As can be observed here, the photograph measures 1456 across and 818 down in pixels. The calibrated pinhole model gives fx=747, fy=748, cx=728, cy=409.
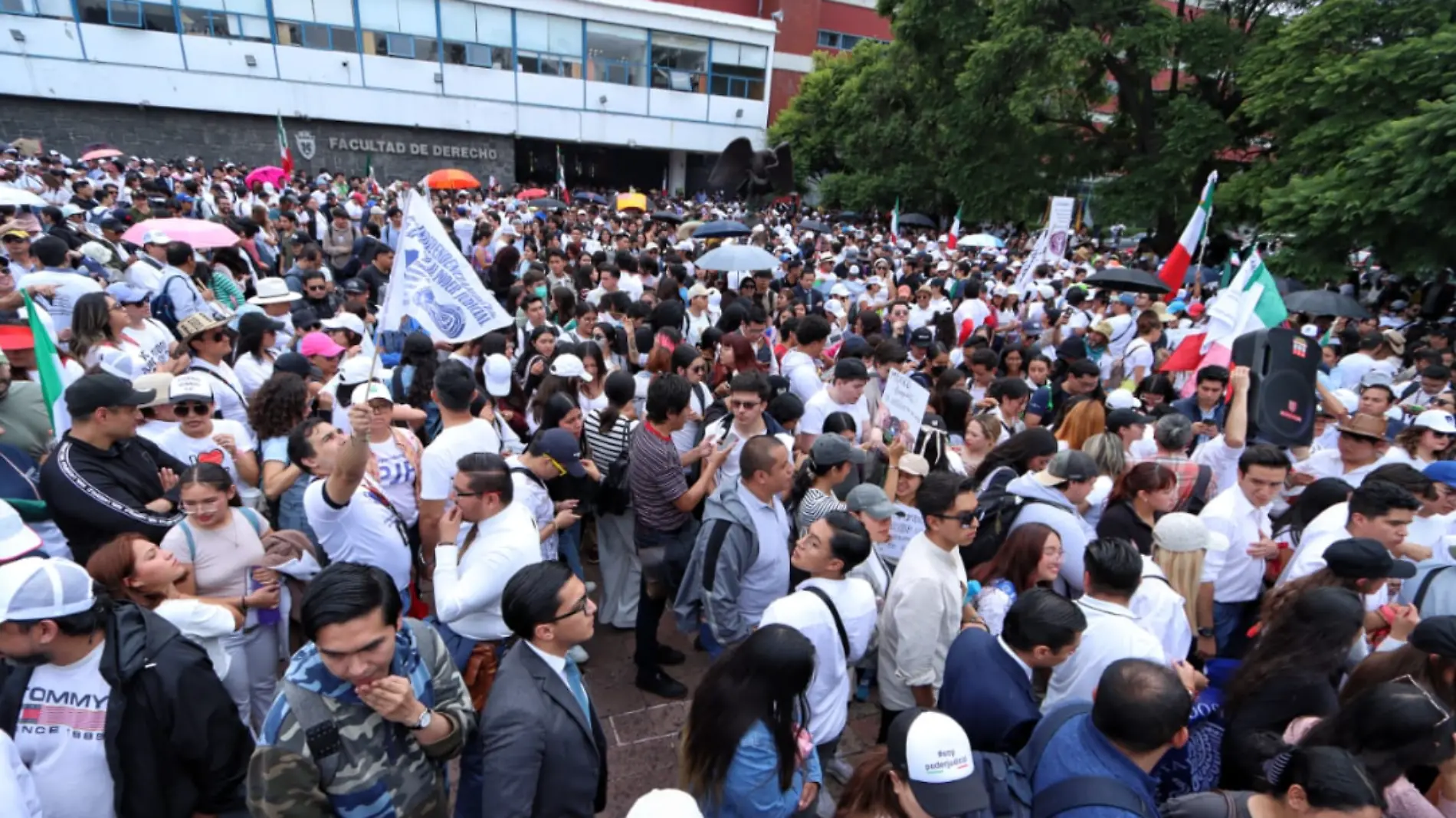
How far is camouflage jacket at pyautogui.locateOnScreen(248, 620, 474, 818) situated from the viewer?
1770mm

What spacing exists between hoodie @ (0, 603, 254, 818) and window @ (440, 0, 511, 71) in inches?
1242

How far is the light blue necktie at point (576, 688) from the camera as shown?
7.42ft

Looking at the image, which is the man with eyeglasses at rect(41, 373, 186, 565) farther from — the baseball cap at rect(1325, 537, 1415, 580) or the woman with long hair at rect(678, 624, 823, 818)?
the baseball cap at rect(1325, 537, 1415, 580)

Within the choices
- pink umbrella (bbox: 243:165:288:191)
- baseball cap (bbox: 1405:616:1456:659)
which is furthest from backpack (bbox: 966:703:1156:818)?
pink umbrella (bbox: 243:165:288:191)

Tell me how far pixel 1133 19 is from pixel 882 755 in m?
21.0

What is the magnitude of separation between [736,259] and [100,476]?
6.55 m

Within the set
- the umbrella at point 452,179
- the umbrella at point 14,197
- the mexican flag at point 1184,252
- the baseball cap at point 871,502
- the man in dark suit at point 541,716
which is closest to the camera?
the man in dark suit at point 541,716

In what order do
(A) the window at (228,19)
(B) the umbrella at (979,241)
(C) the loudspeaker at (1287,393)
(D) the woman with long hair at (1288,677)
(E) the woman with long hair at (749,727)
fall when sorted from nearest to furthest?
(E) the woman with long hair at (749,727)
(D) the woman with long hair at (1288,677)
(C) the loudspeaker at (1287,393)
(B) the umbrella at (979,241)
(A) the window at (228,19)

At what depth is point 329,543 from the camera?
3.14m

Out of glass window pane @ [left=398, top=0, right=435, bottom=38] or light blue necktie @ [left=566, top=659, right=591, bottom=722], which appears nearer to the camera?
light blue necktie @ [left=566, top=659, right=591, bottom=722]

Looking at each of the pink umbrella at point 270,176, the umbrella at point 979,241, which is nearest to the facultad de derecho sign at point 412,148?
the pink umbrella at point 270,176

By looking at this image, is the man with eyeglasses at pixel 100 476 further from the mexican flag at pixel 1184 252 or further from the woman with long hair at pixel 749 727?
the mexican flag at pixel 1184 252

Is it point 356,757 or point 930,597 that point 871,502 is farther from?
point 356,757

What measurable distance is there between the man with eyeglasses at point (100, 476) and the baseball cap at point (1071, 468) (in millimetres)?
3924
